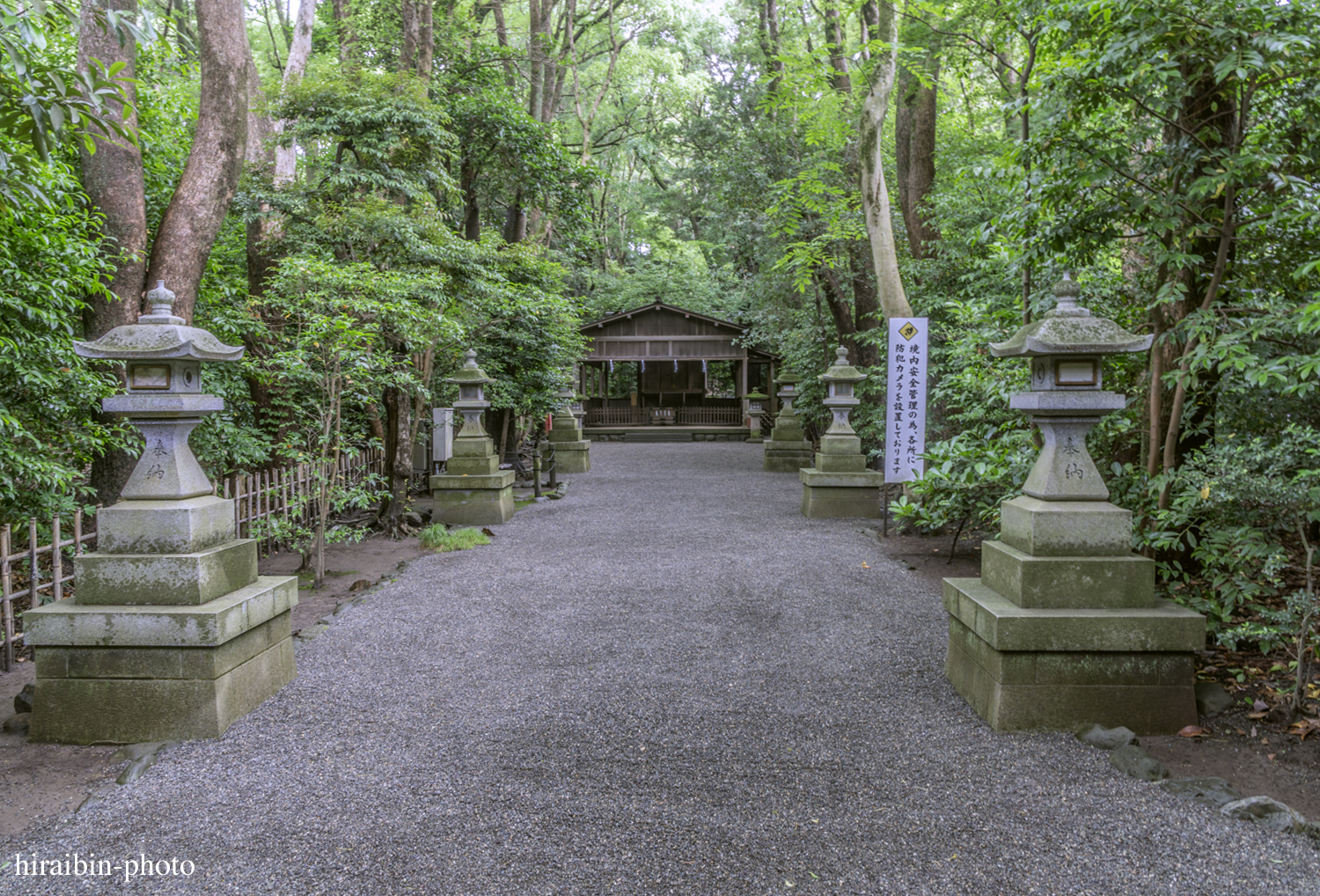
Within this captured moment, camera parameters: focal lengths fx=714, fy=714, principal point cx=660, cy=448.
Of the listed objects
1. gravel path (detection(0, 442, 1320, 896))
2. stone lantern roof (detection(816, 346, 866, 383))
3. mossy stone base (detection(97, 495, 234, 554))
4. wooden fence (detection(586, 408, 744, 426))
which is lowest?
gravel path (detection(0, 442, 1320, 896))

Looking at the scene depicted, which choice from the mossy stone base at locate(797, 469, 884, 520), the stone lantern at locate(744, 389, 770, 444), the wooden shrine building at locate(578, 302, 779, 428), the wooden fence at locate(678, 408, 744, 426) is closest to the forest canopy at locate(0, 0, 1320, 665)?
the mossy stone base at locate(797, 469, 884, 520)

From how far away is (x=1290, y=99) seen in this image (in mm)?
3504

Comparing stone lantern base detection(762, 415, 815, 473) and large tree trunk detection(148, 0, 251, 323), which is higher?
large tree trunk detection(148, 0, 251, 323)

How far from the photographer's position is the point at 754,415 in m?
24.3

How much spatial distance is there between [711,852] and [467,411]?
26.1 feet

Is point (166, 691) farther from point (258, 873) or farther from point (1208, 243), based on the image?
point (1208, 243)

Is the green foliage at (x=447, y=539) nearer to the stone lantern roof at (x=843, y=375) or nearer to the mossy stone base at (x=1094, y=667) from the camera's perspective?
the stone lantern roof at (x=843, y=375)

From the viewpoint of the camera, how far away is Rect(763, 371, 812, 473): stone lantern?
15.1m

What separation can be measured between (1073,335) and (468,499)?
301 inches

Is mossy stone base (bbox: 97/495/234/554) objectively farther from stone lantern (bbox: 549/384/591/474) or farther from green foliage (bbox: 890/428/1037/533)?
stone lantern (bbox: 549/384/591/474)

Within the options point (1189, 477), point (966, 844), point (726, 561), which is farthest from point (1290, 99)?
point (726, 561)

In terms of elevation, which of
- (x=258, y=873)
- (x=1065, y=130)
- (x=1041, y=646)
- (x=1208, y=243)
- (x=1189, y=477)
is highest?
(x=1065, y=130)

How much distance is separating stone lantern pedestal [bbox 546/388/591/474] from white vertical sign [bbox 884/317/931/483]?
865 centimetres

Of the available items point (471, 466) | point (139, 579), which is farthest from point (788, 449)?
point (139, 579)
